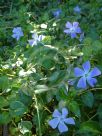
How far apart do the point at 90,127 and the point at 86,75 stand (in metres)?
0.16

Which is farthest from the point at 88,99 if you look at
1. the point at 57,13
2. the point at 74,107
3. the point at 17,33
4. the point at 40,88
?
the point at 57,13

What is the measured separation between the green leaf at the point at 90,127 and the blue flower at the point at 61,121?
0.06m

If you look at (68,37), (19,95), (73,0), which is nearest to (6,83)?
(19,95)

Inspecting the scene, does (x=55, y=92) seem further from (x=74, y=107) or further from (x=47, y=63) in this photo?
(x=47, y=63)

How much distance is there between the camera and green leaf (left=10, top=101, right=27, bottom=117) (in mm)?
1367

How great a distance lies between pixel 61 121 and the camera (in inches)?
50.7

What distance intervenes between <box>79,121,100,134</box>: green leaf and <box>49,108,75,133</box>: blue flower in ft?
0.19

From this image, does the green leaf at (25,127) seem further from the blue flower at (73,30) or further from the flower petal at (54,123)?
the blue flower at (73,30)

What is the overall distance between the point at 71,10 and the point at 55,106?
1.41m

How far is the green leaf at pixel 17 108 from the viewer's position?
1.37 m

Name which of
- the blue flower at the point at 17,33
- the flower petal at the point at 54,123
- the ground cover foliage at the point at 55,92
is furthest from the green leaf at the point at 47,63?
the blue flower at the point at 17,33

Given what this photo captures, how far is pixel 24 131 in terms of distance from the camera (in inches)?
55.0

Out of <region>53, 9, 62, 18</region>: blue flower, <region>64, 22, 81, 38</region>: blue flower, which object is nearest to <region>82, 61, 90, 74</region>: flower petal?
<region>64, 22, 81, 38</region>: blue flower

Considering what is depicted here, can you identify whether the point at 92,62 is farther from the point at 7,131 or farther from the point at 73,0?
the point at 73,0
